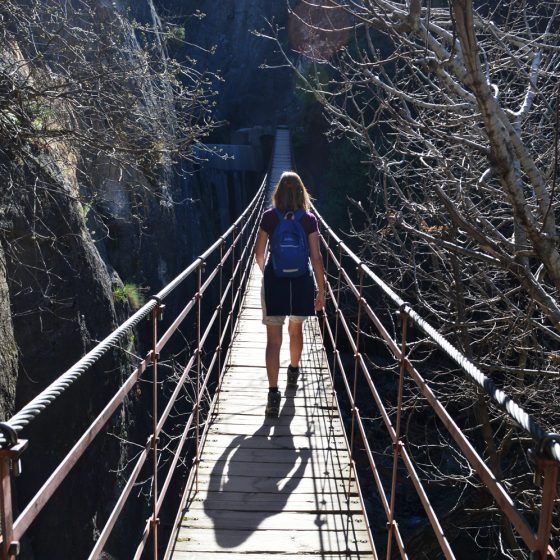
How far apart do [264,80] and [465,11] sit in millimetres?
34460

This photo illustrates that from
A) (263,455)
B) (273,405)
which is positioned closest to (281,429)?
(273,405)

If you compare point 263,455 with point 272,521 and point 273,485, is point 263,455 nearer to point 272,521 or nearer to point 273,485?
point 273,485

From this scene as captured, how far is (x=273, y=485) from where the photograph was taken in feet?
11.8

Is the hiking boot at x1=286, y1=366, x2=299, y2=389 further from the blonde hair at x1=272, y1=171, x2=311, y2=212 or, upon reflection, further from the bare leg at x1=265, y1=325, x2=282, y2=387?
the blonde hair at x1=272, y1=171, x2=311, y2=212

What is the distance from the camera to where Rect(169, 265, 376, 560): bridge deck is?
119 inches

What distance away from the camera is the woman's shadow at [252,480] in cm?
321

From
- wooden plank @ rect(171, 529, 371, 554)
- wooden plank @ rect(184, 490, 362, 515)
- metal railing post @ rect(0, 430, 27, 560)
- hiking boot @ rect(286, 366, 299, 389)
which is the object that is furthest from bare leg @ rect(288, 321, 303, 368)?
metal railing post @ rect(0, 430, 27, 560)

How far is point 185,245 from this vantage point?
50.8ft

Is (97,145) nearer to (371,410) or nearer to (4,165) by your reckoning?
(4,165)

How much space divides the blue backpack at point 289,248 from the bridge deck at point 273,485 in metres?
1.03

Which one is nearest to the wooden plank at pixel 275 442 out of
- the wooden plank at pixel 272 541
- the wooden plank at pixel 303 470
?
the wooden plank at pixel 303 470

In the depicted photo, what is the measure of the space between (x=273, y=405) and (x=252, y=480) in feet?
2.86

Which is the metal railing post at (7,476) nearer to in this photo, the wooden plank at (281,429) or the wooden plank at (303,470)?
the wooden plank at (303,470)

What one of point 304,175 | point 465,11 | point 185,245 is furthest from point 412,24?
point 304,175
